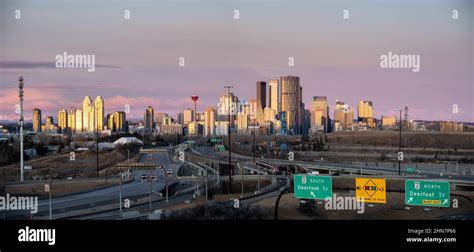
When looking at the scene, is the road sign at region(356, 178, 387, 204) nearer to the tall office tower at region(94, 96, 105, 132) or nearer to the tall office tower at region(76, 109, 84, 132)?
the tall office tower at region(94, 96, 105, 132)

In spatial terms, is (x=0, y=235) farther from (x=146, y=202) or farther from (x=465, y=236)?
(x=146, y=202)

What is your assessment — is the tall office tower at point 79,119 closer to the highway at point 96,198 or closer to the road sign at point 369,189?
the highway at point 96,198

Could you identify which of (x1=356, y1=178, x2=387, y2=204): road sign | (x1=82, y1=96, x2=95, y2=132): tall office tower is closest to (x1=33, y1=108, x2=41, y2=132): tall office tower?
(x1=82, y1=96, x2=95, y2=132): tall office tower

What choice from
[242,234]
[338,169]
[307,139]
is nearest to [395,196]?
[242,234]

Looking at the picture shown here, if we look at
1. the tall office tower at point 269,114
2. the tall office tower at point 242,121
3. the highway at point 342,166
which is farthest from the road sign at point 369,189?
the highway at point 342,166

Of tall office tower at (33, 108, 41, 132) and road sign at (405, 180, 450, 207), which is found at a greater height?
tall office tower at (33, 108, 41, 132)
